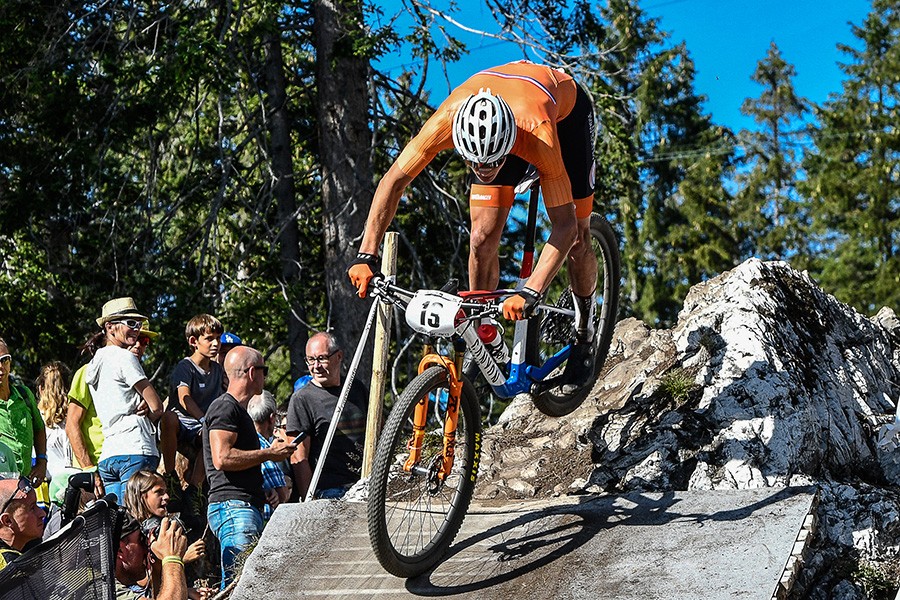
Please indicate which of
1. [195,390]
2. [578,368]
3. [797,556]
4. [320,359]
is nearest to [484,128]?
[578,368]

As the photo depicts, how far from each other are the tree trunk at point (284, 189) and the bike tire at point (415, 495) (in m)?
7.18

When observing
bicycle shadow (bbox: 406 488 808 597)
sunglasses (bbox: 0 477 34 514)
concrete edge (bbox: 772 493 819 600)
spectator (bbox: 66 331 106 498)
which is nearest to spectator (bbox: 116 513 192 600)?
sunglasses (bbox: 0 477 34 514)

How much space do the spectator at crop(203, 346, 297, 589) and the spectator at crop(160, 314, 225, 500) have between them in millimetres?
977

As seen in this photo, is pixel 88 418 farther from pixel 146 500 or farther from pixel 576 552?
pixel 576 552

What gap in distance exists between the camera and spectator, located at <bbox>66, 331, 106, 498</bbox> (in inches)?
276

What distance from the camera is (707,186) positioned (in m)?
35.6

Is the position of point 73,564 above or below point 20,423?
below

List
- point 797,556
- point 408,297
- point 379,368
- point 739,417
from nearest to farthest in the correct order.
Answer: point 797,556 < point 408,297 < point 739,417 < point 379,368

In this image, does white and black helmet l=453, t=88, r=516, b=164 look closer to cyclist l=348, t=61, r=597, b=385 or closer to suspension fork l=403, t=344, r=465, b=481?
cyclist l=348, t=61, r=597, b=385

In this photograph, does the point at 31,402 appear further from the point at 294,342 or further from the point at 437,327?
the point at 294,342

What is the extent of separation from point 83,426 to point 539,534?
10.9ft

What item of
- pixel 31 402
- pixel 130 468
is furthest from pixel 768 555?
pixel 31 402

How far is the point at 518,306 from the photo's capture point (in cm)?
495

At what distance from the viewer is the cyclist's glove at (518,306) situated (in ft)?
16.2
